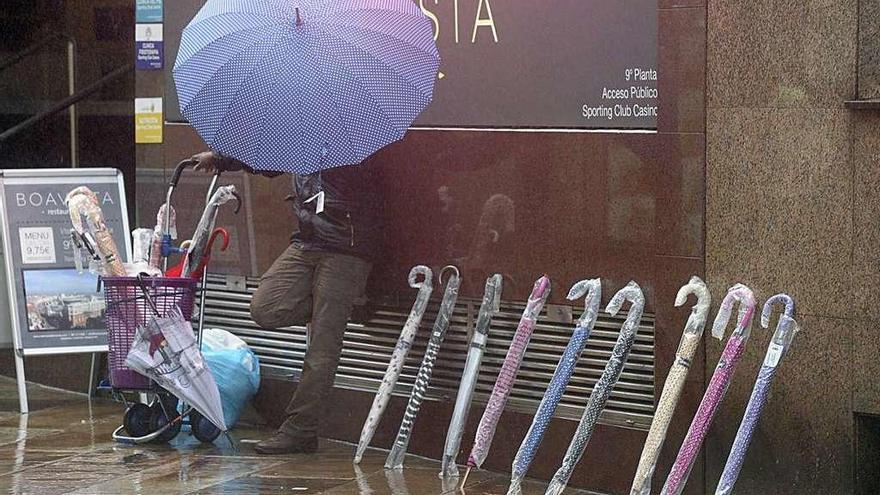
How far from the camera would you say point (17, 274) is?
870 centimetres

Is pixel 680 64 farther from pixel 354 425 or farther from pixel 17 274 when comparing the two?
pixel 17 274

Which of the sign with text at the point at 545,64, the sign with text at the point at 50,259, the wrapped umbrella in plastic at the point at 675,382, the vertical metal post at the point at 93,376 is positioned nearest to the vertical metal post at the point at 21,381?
the sign with text at the point at 50,259

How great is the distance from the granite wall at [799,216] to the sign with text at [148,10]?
3480mm

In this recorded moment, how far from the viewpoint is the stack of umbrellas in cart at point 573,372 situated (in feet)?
19.8

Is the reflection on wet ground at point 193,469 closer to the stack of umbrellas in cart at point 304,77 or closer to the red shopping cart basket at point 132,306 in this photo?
the red shopping cart basket at point 132,306

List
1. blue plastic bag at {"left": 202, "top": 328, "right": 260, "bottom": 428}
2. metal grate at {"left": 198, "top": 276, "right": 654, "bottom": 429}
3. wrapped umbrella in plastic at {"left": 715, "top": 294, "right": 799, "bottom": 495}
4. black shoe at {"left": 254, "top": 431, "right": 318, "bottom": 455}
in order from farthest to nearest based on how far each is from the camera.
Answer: blue plastic bag at {"left": 202, "top": 328, "right": 260, "bottom": 428} → black shoe at {"left": 254, "top": 431, "right": 318, "bottom": 455} → metal grate at {"left": 198, "top": 276, "right": 654, "bottom": 429} → wrapped umbrella in plastic at {"left": 715, "top": 294, "right": 799, "bottom": 495}

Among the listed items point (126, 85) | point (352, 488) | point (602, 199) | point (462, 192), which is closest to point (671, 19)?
point (602, 199)

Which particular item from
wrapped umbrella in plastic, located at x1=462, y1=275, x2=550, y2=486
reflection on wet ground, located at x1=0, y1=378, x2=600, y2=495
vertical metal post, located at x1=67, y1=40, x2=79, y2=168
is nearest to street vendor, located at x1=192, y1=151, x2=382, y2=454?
reflection on wet ground, located at x1=0, y1=378, x2=600, y2=495

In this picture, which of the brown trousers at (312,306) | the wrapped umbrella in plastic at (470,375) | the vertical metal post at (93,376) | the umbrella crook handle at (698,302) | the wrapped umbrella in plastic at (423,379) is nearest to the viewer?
the umbrella crook handle at (698,302)

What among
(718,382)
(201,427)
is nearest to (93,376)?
(201,427)

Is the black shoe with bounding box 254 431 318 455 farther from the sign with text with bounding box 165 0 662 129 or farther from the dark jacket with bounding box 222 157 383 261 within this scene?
the sign with text with bounding box 165 0 662 129

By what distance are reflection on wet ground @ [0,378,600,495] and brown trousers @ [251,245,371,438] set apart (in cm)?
27

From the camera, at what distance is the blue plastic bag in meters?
7.95

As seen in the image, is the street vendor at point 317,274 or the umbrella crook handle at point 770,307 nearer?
the umbrella crook handle at point 770,307
